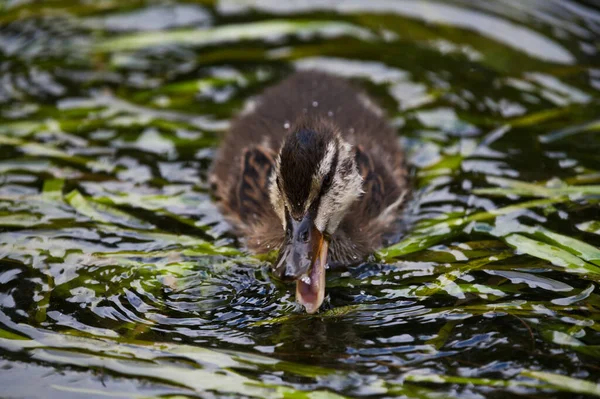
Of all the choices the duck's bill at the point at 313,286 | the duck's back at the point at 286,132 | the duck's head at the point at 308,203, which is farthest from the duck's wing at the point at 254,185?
the duck's bill at the point at 313,286

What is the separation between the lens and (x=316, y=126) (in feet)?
16.5

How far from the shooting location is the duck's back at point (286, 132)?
5.57 meters

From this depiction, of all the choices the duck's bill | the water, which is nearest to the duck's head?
the duck's bill

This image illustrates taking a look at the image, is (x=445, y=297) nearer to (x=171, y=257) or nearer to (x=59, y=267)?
(x=171, y=257)

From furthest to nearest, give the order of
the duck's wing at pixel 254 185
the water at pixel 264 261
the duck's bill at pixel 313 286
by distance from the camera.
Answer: the duck's wing at pixel 254 185 < the duck's bill at pixel 313 286 < the water at pixel 264 261

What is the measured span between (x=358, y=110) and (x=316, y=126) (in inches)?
48.6

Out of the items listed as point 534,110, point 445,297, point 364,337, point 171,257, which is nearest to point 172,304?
point 171,257

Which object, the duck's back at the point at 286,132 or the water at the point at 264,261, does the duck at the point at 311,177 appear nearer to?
the duck's back at the point at 286,132

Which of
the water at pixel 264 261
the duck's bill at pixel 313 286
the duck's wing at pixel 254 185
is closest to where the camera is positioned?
the water at pixel 264 261

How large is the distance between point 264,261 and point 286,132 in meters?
1.01

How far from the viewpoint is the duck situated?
4605 millimetres

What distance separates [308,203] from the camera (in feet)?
15.2

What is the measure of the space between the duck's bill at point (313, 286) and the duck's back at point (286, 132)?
83 cm

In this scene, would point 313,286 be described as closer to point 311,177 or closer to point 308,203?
point 308,203
